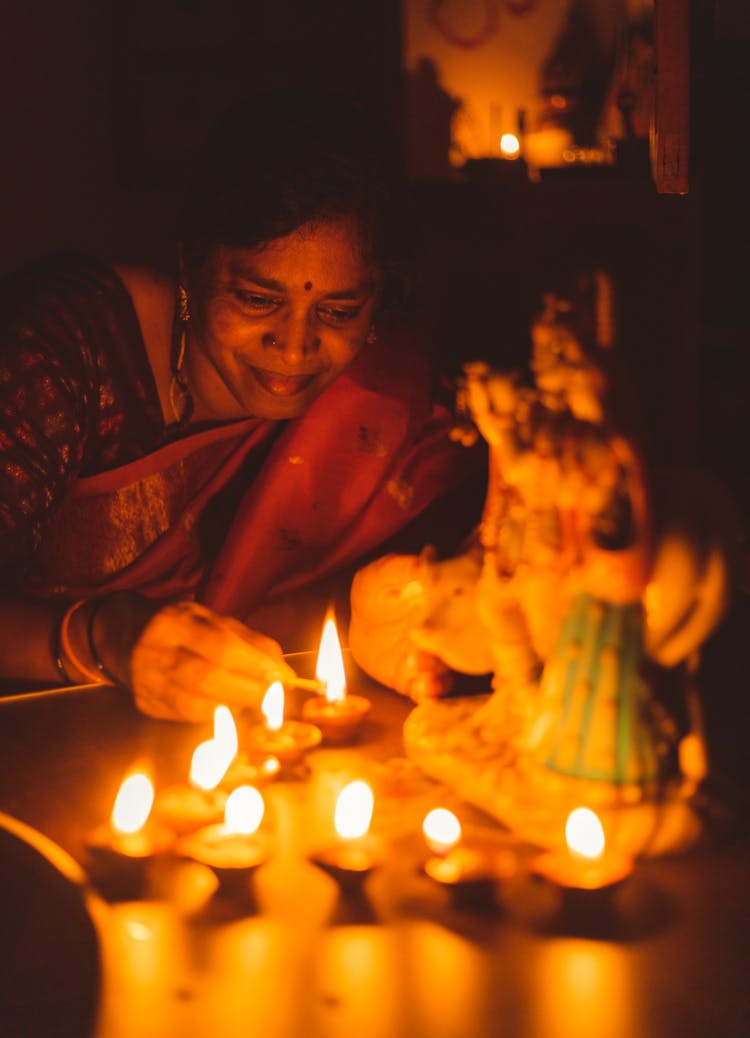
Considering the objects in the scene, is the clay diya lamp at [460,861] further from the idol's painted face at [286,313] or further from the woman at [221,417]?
the idol's painted face at [286,313]

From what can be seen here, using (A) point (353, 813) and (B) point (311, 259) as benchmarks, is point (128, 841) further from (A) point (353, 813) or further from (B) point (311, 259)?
(B) point (311, 259)

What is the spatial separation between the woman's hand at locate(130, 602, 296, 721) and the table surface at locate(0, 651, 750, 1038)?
0.23m

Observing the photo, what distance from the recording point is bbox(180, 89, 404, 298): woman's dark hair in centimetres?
156

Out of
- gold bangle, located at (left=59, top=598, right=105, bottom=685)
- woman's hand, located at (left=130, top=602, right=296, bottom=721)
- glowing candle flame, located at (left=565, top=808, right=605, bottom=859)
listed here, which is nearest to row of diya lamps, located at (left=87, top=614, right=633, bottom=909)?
glowing candle flame, located at (left=565, top=808, right=605, bottom=859)

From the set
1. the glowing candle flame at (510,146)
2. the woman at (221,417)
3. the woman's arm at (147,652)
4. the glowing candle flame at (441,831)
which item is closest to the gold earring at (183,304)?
the woman at (221,417)

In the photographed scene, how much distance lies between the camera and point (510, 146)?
2.98 metres

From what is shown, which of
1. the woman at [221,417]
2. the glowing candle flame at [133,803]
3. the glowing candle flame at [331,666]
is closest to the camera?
the glowing candle flame at [133,803]

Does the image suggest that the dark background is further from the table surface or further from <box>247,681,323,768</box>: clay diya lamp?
the table surface

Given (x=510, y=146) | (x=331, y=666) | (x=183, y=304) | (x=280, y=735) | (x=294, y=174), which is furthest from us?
(x=510, y=146)

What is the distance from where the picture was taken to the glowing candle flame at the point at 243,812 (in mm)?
971

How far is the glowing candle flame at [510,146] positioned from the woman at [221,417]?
126 cm

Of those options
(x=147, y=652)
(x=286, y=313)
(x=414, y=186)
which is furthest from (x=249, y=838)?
(x=414, y=186)

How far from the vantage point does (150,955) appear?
0.80m

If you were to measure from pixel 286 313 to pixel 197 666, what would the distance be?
56 centimetres
